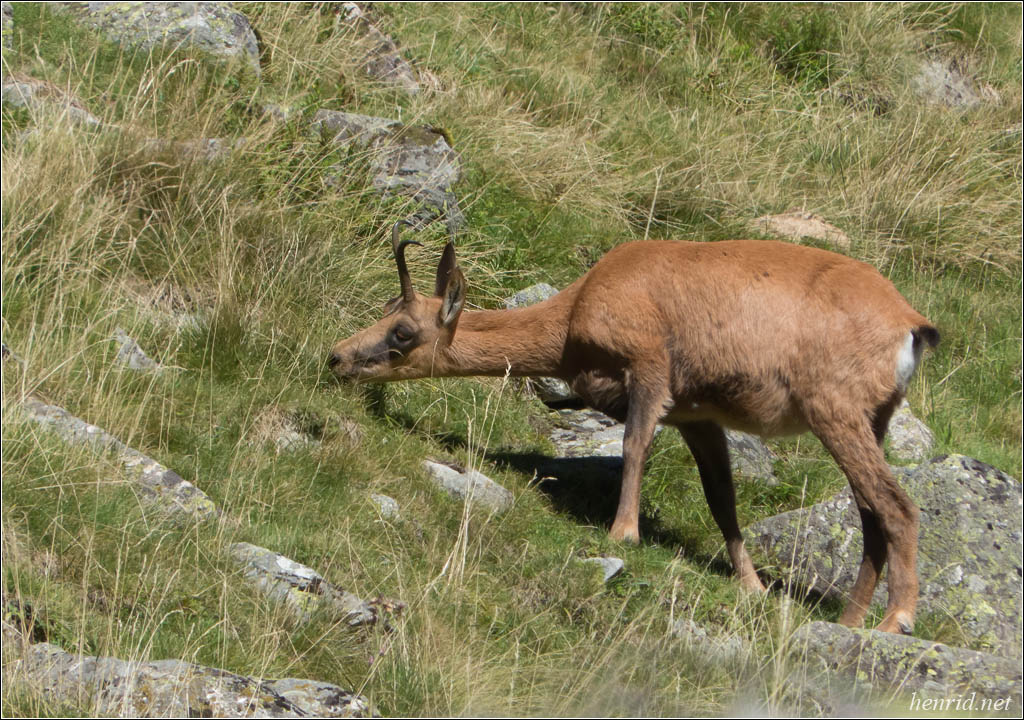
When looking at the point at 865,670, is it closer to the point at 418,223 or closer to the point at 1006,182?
the point at 418,223

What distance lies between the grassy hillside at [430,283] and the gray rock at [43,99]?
4.6 inches

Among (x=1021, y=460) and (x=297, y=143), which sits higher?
(x=297, y=143)

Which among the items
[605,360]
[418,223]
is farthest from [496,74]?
[605,360]

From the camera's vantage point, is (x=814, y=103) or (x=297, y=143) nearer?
(x=297, y=143)

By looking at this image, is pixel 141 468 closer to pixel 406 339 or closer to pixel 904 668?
pixel 406 339

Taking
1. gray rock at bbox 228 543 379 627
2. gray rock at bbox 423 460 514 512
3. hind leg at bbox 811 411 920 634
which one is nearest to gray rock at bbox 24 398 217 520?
gray rock at bbox 228 543 379 627

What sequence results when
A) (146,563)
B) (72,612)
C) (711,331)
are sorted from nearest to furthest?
(72,612)
(146,563)
(711,331)

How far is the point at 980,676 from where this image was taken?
5.94 meters

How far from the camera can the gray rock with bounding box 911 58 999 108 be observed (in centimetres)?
1553

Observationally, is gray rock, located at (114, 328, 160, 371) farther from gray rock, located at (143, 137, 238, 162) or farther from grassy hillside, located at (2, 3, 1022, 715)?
gray rock, located at (143, 137, 238, 162)

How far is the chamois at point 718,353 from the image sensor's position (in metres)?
7.58

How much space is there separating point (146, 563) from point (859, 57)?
1181 centimetres

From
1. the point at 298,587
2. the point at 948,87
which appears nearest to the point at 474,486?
Result: the point at 298,587

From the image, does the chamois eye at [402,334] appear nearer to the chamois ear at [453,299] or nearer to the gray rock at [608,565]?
the chamois ear at [453,299]
